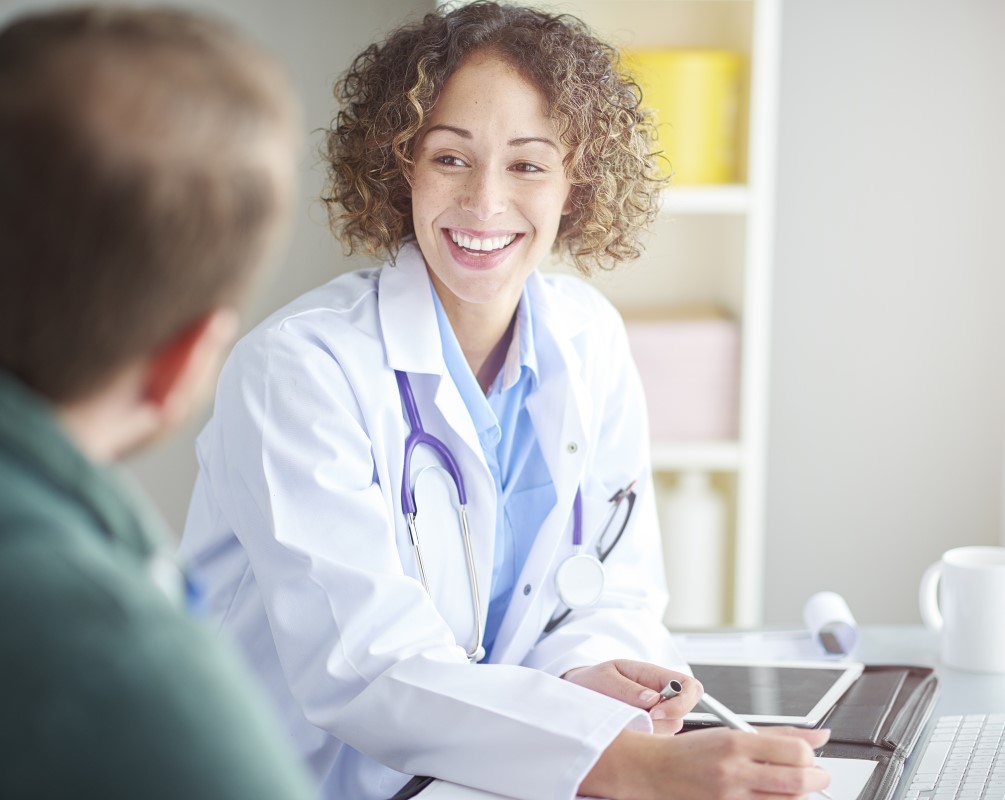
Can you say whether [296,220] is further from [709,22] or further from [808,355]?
[808,355]

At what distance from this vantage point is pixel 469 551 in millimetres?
1502

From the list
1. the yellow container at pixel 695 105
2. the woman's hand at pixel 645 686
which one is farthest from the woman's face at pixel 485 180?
the yellow container at pixel 695 105

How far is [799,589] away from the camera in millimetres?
2943

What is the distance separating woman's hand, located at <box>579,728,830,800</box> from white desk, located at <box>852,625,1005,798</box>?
19 cm

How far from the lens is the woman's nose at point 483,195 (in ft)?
5.15

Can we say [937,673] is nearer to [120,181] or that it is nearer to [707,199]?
[707,199]

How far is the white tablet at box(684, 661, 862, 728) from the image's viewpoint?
136 centimetres

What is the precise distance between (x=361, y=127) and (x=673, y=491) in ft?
4.26

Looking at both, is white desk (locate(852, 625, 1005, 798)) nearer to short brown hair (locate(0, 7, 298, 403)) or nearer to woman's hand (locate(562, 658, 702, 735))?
woman's hand (locate(562, 658, 702, 735))

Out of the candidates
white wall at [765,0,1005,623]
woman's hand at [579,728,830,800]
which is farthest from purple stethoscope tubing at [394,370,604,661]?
white wall at [765,0,1005,623]

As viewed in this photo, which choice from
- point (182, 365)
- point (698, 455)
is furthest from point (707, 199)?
point (182, 365)

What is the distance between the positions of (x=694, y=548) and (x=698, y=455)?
23cm

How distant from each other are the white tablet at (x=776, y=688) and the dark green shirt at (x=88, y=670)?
0.84 metres

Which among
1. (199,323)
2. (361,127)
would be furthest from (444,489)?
(199,323)
